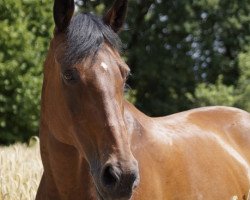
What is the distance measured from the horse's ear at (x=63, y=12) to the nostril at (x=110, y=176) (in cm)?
108

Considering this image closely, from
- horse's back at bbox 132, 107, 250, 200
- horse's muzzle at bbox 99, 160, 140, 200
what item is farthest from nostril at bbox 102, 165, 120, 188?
horse's back at bbox 132, 107, 250, 200

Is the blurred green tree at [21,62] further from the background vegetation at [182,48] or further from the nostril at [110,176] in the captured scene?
the nostril at [110,176]

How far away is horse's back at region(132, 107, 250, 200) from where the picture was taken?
13.5 feet

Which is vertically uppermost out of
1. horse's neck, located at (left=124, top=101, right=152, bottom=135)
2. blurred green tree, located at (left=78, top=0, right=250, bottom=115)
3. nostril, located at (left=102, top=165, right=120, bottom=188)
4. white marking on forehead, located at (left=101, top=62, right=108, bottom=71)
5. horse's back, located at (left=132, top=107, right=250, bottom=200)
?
white marking on forehead, located at (left=101, top=62, right=108, bottom=71)

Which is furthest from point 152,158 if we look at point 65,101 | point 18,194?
point 18,194

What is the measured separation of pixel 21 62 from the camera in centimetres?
1483

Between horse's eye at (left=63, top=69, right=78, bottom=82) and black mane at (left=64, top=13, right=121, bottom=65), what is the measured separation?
2.0 inches

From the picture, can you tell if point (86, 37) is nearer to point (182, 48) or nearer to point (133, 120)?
point (133, 120)

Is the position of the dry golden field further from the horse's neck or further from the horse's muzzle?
the horse's muzzle

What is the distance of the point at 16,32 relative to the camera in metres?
14.2

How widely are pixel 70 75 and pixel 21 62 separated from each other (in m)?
11.9

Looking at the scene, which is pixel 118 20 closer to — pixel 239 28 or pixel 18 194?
pixel 18 194

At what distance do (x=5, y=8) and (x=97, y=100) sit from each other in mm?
12080

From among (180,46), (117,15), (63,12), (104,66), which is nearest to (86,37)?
(104,66)
